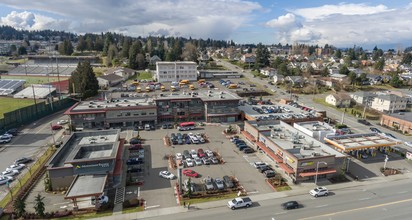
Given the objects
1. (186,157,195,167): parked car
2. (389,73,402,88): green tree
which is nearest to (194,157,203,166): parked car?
(186,157,195,167): parked car

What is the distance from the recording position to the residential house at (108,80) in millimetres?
97688

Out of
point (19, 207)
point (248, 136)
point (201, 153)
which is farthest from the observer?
point (248, 136)

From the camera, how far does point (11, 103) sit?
76.5 meters

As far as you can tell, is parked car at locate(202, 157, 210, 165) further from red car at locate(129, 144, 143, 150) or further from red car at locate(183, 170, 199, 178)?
red car at locate(129, 144, 143, 150)

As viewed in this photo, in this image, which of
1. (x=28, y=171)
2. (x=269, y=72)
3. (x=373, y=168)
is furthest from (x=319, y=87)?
(x=28, y=171)

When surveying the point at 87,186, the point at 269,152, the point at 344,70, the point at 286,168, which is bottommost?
the point at 87,186

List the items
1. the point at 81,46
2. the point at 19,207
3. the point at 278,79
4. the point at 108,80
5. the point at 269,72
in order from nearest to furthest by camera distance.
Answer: the point at 19,207 < the point at 108,80 < the point at 278,79 < the point at 269,72 < the point at 81,46

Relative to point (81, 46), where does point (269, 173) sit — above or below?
below

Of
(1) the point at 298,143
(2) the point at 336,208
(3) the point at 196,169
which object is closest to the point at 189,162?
(3) the point at 196,169

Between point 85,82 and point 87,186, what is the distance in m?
56.6

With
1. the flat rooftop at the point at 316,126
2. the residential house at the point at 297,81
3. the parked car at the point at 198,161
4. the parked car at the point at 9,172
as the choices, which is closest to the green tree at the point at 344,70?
the residential house at the point at 297,81

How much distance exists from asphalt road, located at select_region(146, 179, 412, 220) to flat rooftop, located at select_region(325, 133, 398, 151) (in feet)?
34.6

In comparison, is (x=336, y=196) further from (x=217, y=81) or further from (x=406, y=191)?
(x=217, y=81)

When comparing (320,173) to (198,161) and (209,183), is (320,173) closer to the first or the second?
(209,183)
